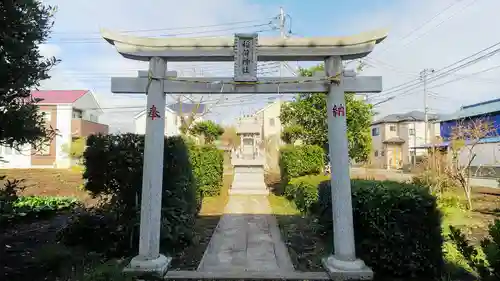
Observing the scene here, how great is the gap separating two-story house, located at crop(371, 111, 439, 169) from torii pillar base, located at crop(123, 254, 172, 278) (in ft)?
105

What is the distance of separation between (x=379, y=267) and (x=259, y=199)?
8175mm

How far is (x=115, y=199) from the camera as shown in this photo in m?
5.45

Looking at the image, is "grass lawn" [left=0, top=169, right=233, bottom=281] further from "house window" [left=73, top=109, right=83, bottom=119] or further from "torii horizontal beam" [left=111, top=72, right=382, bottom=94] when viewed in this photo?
"house window" [left=73, top=109, right=83, bottom=119]

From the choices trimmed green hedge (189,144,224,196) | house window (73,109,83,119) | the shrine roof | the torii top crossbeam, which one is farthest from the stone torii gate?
house window (73,109,83,119)

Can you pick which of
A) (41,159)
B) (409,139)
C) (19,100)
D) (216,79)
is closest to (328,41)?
A: (216,79)

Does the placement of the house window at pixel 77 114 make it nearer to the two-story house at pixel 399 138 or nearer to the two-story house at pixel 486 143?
the two-story house at pixel 486 143

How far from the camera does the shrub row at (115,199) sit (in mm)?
5332

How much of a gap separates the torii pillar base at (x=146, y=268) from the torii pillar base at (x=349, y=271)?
233 centimetres

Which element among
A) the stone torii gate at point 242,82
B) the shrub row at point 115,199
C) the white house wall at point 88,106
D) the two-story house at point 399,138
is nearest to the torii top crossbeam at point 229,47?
the stone torii gate at point 242,82

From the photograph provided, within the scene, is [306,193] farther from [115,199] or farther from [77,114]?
[77,114]

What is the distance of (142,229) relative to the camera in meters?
4.46

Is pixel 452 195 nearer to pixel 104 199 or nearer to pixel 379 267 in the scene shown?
pixel 379 267

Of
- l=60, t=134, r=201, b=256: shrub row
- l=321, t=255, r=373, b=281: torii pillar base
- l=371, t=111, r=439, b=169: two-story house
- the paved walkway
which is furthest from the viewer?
l=371, t=111, r=439, b=169: two-story house

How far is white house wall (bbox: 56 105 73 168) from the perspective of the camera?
2527cm
